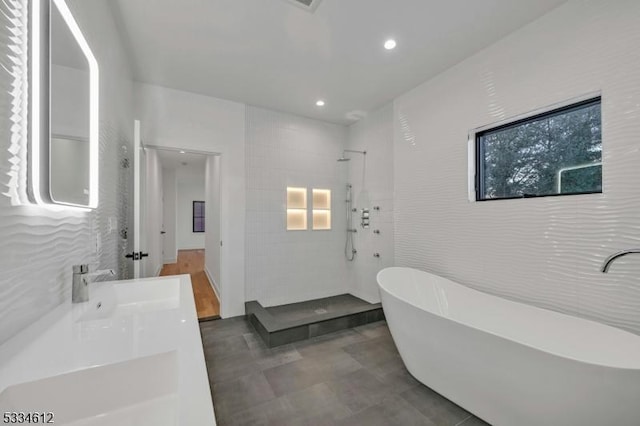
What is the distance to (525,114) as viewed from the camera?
6.76ft

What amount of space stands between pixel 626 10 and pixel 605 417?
224cm

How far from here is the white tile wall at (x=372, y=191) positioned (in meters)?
3.41

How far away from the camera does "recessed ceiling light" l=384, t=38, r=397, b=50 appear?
7.22 ft

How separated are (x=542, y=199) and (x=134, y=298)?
285 cm

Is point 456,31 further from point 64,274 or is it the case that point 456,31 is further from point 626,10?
point 64,274

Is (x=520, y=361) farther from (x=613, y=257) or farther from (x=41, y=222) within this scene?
(x=41, y=222)

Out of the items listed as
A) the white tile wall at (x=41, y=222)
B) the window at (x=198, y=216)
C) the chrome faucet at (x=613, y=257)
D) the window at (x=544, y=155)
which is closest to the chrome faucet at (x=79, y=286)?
the white tile wall at (x=41, y=222)

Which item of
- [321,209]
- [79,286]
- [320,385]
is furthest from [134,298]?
[321,209]

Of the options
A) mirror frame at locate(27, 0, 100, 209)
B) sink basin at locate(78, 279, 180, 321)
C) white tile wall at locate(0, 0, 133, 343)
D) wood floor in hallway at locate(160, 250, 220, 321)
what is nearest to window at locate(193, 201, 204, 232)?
wood floor in hallway at locate(160, 250, 220, 321)

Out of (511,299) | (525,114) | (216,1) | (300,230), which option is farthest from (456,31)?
A: (300,230)

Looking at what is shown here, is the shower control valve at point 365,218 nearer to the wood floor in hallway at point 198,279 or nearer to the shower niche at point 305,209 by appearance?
the shower niche at point 305,209

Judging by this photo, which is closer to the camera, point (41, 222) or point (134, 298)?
point (41, 222)

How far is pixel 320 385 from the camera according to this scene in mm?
1971

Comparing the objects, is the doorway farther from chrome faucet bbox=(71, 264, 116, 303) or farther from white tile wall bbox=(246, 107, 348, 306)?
chrome faucet bbox=(71, 264, 116, 303)
